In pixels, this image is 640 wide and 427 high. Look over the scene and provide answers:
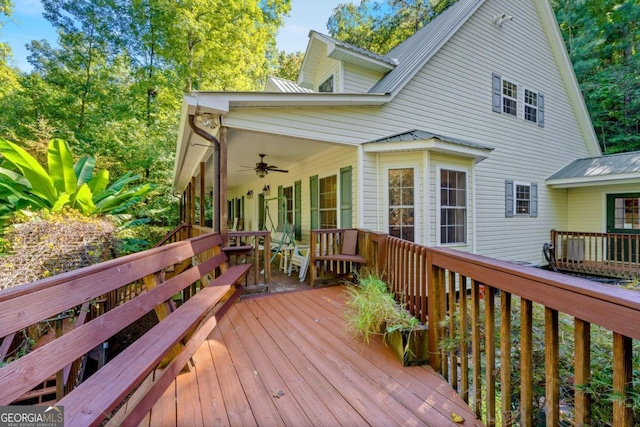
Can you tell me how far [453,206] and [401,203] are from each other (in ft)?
4.07

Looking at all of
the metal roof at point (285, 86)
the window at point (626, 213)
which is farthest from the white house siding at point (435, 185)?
the window at point (626, 213)

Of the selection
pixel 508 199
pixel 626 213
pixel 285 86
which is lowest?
pixel 626 213

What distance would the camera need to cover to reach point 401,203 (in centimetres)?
583

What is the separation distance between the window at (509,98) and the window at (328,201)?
19.1 feet

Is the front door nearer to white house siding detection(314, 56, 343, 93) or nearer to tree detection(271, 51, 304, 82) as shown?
white house siding detection(314, 56, 343, 93)

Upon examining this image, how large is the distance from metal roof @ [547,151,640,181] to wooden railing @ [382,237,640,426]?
27.0 ft

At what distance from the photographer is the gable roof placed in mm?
7559

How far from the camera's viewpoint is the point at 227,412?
1848 millimetres

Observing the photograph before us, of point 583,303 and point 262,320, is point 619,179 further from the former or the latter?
point 262,320

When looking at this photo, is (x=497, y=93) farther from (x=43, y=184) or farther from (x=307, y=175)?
(x=43, y=184)

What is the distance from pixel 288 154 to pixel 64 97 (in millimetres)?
13457

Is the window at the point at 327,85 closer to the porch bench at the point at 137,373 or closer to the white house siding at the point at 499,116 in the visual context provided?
the white house siding at the point at 499,116

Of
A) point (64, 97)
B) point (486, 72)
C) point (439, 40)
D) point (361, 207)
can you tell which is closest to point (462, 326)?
point (361, 207)

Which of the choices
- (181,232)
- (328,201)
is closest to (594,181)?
(328,201)
